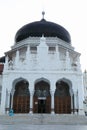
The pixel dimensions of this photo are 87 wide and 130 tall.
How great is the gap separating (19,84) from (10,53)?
7.06m

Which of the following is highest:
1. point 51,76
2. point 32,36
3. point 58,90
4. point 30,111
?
point 32,36

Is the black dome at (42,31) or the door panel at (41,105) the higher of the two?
the black dome at (42,31)

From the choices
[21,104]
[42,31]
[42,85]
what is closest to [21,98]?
[21,104]

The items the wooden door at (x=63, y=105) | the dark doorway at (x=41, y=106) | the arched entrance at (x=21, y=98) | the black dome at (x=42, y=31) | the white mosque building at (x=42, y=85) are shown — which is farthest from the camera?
the black dome at (x=42, y=31)

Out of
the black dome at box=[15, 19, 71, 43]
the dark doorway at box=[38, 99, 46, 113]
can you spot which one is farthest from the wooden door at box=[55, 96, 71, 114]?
the black dome at box=[15, 19, 71, 43]

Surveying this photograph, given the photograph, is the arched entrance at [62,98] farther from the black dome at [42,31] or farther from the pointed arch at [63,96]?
the black dome at [42,31]

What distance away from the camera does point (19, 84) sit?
2609 centimetres

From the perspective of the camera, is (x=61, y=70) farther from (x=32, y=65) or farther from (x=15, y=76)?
(x=15, y=76)

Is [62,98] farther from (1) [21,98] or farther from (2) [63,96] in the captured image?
(1) [21,98]

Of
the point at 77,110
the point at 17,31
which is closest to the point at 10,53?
the point at 17,31

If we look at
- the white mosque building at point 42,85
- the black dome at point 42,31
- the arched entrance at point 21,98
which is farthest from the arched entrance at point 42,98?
the black dome at point 42,31

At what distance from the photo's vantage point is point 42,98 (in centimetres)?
2514

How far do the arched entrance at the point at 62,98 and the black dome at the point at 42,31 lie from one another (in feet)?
28.2

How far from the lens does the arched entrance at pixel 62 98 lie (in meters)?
24.5
